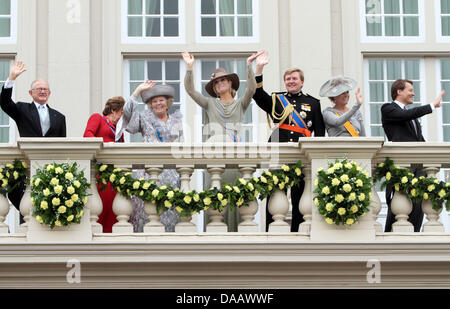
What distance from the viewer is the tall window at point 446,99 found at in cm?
1490

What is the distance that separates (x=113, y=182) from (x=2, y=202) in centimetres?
109

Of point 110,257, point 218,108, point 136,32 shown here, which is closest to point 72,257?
point 110,257

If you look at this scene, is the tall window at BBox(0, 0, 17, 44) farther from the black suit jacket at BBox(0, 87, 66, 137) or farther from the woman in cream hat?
the woman in cream hat

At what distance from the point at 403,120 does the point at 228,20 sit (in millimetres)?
4180

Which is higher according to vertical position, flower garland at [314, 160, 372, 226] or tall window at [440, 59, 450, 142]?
tall window at [440, 59, 450, 142]

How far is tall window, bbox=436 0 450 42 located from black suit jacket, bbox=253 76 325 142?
3.87 metres

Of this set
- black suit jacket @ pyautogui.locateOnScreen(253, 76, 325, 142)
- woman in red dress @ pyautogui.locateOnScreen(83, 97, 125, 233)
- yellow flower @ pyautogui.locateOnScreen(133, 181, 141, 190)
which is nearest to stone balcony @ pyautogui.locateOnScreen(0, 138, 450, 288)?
yellow flower @ pyautogui.locateOnScreen(133, 181, 141, 190)

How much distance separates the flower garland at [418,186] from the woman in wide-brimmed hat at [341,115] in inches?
33.6

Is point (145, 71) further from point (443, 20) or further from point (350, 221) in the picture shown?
point (350, 221)

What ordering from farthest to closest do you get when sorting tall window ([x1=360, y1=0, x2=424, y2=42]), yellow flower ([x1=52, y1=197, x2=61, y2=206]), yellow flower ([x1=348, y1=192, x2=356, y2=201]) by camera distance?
tall window ([x1=360, y1=0, x2=424, y2=42]) → yellow flower ([x1=348, y1=192, x2=356, y2=201]) → yellow flower ([x1=52, y1=197, x2=61, y2=206])

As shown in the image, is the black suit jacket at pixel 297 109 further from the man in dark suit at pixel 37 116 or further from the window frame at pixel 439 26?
the window frame at pixel 439 26

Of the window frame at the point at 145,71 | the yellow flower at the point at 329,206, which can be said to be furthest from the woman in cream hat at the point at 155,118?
the window frame at the point at 145,71

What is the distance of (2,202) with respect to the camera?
35.9 feet

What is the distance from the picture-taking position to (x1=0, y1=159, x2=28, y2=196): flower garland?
1098 cm
